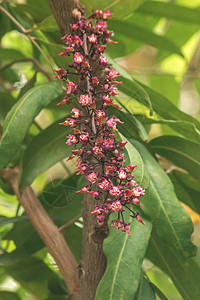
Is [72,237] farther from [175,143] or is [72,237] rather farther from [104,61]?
[104,61]

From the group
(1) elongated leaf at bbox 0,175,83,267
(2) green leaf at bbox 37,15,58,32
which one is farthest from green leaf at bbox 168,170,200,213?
(2) green leaf at bbox 37,15,58,32

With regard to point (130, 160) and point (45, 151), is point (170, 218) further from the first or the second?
point (45, 151)

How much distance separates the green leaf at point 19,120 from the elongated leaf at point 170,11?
24cm

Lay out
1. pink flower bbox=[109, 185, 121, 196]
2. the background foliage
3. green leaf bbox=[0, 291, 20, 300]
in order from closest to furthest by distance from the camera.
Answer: pink flower bbox=[109, 185, 121, 196]
the background foliage
green leaf bbox=[0, 291, 20, 300]

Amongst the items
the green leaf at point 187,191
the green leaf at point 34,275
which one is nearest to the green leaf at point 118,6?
the green leaf at point 187,191

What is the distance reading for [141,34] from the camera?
0.66 m

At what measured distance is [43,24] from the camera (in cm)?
53

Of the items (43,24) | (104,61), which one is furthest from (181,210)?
(43,24)

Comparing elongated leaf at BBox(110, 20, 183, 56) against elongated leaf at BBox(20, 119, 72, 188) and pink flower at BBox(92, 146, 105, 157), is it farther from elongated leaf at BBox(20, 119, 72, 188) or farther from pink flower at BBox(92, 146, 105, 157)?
pink flower at BBox(92, 146, 105, 157)

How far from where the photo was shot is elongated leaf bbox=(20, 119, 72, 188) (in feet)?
1.82

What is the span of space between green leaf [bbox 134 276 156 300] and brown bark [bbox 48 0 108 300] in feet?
0.14

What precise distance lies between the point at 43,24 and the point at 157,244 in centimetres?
30

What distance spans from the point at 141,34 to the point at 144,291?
0.37 metres

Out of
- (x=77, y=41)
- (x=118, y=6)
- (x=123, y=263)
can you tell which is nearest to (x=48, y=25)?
(x=118, y=6)
